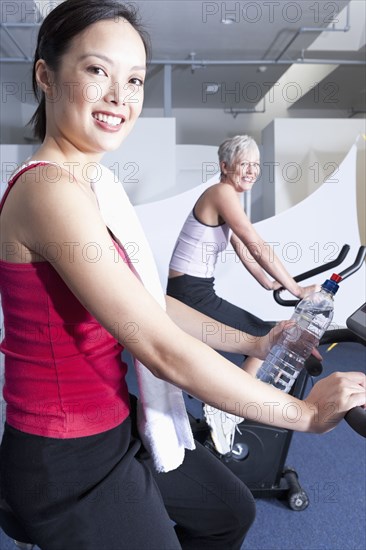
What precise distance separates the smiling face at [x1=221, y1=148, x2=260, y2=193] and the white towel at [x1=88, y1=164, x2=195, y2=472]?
1771 millimetres

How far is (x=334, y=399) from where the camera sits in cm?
82

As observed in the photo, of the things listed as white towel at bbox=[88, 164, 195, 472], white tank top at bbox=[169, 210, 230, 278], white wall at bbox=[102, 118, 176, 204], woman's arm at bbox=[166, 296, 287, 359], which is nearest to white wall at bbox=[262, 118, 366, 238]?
white wall at bbox=[102, 118, 176, 204]

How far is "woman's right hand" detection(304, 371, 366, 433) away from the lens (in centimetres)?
81

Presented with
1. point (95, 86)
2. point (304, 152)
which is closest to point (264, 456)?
point (95, 86)

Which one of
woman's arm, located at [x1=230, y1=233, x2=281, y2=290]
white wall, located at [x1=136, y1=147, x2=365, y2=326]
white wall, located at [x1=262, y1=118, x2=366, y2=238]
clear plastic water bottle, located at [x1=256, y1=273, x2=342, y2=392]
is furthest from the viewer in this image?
white wall, located at [x1=262, y1=118, x2=366, y2=238]

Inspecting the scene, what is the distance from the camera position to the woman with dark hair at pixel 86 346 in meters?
0.80

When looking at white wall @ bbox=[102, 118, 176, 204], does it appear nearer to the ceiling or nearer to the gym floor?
the ceiling

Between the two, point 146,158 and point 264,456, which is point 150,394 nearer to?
point 264,456

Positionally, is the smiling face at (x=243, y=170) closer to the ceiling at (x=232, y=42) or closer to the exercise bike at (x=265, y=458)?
the exercise bike at (x=265, y=458)

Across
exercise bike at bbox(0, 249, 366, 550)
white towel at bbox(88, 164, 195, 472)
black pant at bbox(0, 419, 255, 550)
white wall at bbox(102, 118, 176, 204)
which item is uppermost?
white wall at bbox(102, 118, 176, 204)

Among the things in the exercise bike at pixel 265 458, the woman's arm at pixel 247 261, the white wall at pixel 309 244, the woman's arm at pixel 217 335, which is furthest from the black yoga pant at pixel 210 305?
the white wall at pixel 309 244

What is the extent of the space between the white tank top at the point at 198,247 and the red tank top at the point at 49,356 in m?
1.73

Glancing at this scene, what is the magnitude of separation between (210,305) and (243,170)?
0.69 meters

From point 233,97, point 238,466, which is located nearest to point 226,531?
point 238,466
